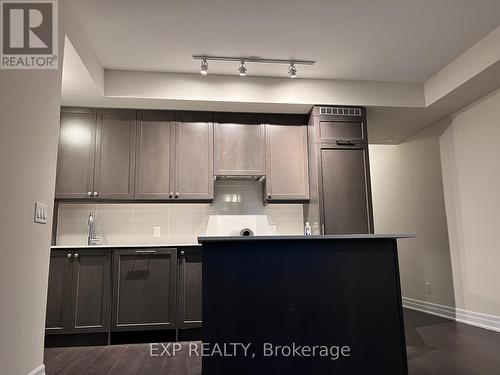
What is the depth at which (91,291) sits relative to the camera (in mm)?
3547

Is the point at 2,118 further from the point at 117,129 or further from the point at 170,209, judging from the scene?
the point at 170,209

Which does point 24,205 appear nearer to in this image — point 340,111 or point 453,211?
point 340,111

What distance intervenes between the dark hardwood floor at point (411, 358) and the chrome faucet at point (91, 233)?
1.09 m

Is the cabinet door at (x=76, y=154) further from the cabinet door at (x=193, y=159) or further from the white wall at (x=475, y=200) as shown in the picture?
the white wall at (x=475, y=200)

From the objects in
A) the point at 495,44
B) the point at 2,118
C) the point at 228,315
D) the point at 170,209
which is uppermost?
the point at 495,44

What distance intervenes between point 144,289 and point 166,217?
3.16 ft

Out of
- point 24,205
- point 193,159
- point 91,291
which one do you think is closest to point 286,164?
point 193,159

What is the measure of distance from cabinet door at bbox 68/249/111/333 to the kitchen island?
73.7 inches

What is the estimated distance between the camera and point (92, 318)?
11.5ft

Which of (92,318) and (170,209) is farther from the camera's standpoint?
(170,209)

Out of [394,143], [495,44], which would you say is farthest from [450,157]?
[495,44]

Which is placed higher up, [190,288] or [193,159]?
[193,159]

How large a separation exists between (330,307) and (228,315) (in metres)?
0.58

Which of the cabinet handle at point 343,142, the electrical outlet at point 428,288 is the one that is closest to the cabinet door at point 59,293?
the cabinet handle at point 343,142
